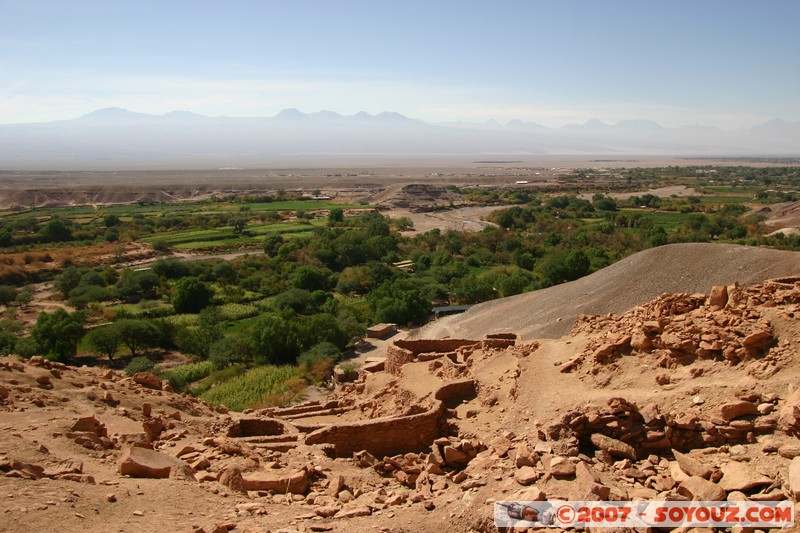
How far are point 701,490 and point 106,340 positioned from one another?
87.5 feet

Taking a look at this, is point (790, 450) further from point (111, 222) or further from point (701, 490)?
point (111, 222)

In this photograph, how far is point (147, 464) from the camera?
26.7 ft

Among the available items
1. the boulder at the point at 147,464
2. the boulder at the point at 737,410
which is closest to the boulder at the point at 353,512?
the boulder at the point at 147,464

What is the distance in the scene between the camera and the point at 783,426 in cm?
724

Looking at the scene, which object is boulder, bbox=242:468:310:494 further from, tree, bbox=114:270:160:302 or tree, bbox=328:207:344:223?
tree, bbox=328:207:344:223

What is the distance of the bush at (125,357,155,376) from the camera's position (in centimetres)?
2425

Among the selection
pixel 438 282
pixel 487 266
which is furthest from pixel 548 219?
pixel 438 282

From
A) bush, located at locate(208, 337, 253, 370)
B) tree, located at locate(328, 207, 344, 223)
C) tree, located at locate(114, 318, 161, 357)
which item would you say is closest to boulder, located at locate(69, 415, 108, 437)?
bush, located at locate(208, 337, 253, 370)

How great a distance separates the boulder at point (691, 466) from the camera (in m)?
6.89

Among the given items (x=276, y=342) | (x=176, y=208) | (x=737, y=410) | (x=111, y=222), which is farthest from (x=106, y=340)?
(x=176, y=208)

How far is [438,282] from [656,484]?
34.5 meters

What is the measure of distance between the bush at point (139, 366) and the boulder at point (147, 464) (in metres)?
17.1

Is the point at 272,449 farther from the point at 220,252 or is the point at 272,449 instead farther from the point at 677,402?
the point at 220,252

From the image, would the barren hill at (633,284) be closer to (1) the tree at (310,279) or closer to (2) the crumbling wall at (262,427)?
(2) the crumbling wall at (262,427)
